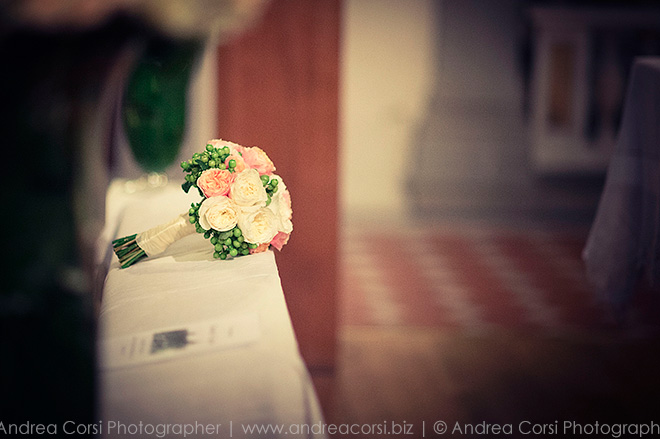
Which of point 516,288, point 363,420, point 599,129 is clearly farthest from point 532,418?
point 599,129

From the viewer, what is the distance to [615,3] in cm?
540

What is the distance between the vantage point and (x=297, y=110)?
2.62 m

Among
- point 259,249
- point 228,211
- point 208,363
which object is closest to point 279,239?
point 259,249

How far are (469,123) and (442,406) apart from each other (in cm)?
340

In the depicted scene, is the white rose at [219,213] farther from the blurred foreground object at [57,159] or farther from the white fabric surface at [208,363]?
the blurred foreground object at [57,159]

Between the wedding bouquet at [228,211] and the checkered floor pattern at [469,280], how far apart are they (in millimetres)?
1915

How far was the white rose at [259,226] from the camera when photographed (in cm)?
A: 140

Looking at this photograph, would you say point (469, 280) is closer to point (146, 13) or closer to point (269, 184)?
point (269, 184)

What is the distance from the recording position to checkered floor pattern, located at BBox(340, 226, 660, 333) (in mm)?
3379

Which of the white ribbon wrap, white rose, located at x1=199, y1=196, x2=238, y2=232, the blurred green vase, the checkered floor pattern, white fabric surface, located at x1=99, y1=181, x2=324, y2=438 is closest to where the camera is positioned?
white fabric surface, located at x1=99, y1=181, x2=324, y2=438

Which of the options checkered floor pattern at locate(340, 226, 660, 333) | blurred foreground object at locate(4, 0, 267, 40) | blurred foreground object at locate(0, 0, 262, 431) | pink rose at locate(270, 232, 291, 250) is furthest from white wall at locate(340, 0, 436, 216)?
blurred foreground object at locate(4, 0, 267, 40)

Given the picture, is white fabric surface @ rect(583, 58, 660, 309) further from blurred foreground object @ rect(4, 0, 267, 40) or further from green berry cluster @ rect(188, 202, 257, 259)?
blurred foreground object @ rect(4, 0, 267, 40)

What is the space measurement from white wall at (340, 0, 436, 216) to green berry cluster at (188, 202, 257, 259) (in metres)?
3.93

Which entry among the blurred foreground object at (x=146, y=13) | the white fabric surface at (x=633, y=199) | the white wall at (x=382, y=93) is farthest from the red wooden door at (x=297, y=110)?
the white wall at (x=382, y=93)
